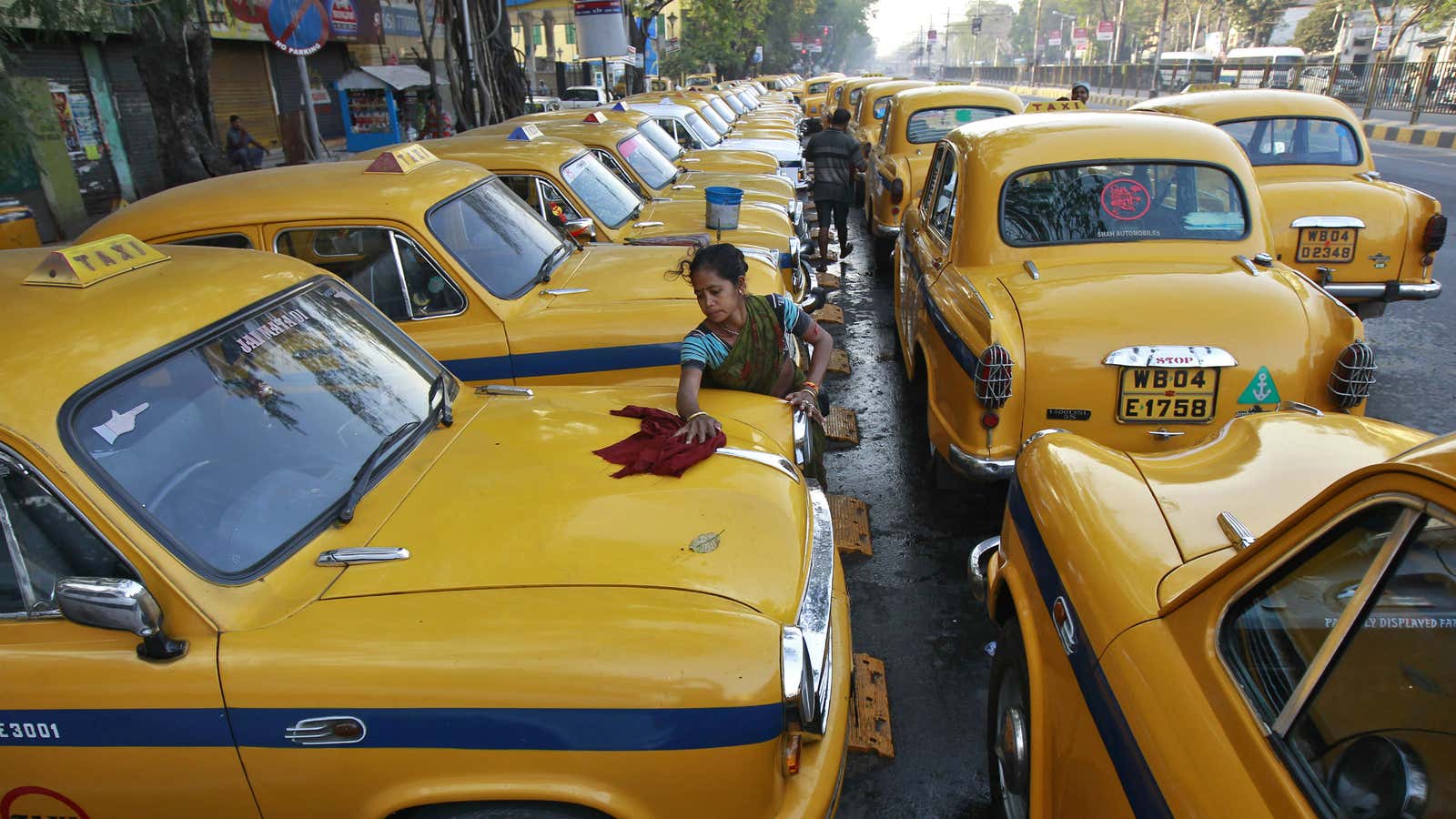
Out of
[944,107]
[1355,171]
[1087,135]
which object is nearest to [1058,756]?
[1087,135]

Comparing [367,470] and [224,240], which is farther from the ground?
[224,240]

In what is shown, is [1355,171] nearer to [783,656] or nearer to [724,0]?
[783,656]

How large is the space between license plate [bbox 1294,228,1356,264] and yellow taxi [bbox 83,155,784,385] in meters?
4.86

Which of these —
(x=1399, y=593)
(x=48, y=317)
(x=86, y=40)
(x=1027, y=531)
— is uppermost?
(x=86, y=40)

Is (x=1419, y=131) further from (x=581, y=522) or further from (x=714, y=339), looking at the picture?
(x=581, y=522)

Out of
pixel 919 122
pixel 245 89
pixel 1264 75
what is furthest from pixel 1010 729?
pixel 1264 75

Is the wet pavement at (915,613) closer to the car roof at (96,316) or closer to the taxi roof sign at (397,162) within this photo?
the car roof at (96,316)

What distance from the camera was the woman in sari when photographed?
3.47 meters

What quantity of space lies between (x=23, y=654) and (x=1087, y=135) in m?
5.01

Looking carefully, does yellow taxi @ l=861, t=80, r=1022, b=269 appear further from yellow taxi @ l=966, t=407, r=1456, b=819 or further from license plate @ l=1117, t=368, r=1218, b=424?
yellow taxi @ l=966, t=407, r=1456, b=819

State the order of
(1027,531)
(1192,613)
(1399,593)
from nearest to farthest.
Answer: (1399,593) < (1192,613) < (1027,531)

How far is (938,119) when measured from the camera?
32.6 ft

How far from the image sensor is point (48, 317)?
2199mm

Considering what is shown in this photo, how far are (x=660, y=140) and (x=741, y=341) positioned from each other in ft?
23.9
